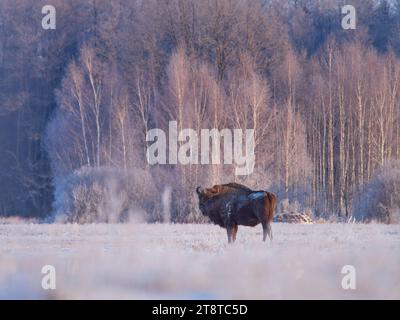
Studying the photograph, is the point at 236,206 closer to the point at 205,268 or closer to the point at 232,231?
the point at 232,231

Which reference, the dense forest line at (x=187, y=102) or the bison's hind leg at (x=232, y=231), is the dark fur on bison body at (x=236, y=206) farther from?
the dense forest line at (x=187, y=102)

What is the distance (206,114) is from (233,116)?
4.29 ft

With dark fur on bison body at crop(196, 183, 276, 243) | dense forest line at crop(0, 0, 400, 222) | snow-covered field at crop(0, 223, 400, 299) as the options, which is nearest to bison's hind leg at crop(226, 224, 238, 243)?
dark fur on bison body at crop(196, 183, 276, 243)

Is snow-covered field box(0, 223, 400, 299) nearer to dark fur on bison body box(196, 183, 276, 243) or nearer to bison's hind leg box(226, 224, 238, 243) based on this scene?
bison's hind leg box(226, 224, 238, 243)

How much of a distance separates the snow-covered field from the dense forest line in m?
17.2

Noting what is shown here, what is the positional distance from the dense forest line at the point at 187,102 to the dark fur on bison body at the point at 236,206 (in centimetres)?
1581

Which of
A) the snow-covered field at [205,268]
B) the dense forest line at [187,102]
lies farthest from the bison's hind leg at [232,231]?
the dense forest line at [187,102]

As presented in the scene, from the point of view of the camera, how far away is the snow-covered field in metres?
12.4

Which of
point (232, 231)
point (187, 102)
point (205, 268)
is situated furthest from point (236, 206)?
point (187, 102)

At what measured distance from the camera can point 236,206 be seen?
1936cm

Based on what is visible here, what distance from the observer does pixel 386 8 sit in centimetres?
5944

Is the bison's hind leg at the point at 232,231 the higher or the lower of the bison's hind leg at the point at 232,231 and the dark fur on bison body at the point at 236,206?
the lower

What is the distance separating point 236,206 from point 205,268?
5.70 metres

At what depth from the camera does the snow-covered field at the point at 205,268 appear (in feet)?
40.7
